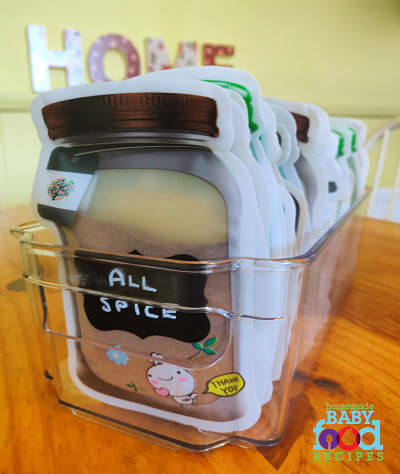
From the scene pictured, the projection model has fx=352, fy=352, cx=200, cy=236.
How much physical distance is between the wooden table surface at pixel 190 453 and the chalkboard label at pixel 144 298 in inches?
3.5

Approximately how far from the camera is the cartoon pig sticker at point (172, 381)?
0.88 ft

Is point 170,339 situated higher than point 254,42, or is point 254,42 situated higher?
point 254,42

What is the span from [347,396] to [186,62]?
146 cm

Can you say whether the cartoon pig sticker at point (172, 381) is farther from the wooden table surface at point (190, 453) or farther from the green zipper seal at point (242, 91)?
the green zipper seal at point (242, 91)

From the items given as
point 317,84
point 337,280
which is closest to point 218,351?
point 337,280

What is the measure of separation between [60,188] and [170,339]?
0.14 meters

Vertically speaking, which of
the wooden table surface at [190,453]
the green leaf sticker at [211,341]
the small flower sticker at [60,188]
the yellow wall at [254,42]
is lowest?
the wooden table surface at [190,453]

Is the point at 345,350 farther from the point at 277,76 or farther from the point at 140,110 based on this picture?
the point at 277,76

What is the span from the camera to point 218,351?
256 millimetres

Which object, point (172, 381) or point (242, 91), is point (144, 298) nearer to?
point (172, 381)

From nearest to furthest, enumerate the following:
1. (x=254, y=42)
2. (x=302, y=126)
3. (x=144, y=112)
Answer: (x=144, y=112) → (x=302, y=126) → (x=254, y=42)

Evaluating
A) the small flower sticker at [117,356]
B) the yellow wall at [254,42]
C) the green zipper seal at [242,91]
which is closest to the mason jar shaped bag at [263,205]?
the green zipper seal at [242,91]

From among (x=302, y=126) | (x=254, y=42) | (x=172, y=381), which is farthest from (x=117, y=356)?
(x=254, y=42)

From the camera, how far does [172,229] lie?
25 cm
